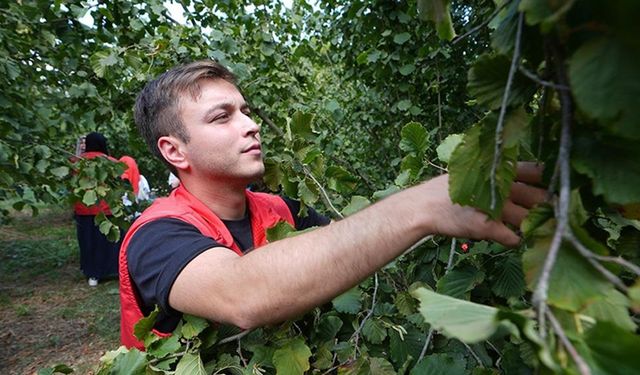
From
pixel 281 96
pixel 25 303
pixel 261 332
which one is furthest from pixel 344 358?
pixel 25 303

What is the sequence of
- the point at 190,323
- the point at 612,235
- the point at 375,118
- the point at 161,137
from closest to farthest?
1. the point at 612,235
2. the point at 190,323
3. the point at 161,137
4. the point at 375,118

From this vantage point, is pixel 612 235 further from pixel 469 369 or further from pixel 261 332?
pixel 261 332

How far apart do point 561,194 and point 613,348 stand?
0.46ft

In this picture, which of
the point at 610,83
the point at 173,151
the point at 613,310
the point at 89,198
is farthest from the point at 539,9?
the point at 89,198

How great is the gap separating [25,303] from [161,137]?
15.5 ft

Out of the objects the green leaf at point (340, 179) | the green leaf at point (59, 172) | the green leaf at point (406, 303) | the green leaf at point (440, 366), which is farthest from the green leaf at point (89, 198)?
the green leaf at point (440, 366)

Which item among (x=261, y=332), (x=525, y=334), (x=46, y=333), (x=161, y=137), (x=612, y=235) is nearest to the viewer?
(x=525, y=334)

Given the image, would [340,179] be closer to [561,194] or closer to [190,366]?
[190,366]

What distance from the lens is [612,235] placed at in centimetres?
96

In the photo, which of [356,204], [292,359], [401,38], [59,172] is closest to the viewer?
[292,359]

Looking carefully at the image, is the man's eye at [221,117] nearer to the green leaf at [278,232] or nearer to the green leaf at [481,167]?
the green leaf at [278,232]

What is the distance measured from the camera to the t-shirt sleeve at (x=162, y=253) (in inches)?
42.7

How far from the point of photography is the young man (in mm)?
762

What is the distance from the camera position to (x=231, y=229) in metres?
1.64
